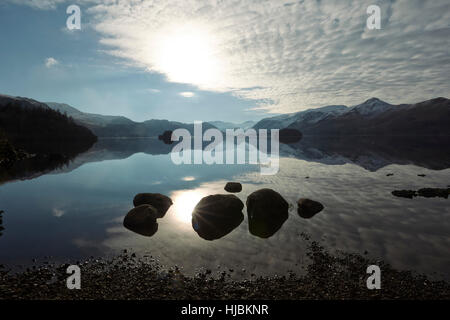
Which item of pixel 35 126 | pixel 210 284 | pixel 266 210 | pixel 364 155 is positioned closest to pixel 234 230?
pixel 266 210

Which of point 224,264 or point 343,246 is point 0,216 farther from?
point 343,246

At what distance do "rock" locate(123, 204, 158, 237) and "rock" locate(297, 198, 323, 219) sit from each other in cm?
1337

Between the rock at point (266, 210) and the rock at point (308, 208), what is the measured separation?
157 centimetres

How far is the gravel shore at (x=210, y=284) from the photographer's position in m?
10.7

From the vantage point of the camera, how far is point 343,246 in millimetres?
15797

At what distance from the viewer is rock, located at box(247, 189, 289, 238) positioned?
789 inches

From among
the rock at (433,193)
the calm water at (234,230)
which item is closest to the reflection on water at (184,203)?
the calm water at (234,230)

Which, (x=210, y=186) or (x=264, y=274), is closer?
(x=264, y=274)

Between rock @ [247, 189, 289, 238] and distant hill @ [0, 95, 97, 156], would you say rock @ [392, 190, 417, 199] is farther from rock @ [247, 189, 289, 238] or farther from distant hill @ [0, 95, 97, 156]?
distant hill @ [0, 95, 97, 156]

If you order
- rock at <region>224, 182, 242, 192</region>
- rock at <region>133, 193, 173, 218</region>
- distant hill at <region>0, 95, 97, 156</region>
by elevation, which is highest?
distant hill at <region>0, 95, 97, 156</region>

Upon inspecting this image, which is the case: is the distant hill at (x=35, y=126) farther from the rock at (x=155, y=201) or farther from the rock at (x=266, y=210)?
the rock at (x=266, y=210)

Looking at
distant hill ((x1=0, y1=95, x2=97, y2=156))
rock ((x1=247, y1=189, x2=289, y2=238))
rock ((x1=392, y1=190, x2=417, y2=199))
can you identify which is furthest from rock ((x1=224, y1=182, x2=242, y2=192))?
distant hill ((x1=0, y1=95, x2=97, y2=156))

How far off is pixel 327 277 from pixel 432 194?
83.1 feet
